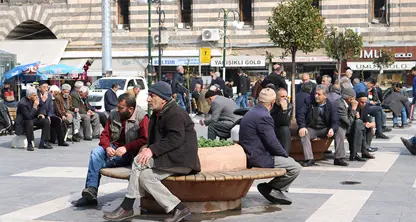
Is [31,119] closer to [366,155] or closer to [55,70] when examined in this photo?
[366,155]

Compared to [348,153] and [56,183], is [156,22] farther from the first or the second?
[56,183]

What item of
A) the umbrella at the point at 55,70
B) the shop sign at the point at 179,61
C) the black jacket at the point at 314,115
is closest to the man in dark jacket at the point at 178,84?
the umbrella at the point at 55,70

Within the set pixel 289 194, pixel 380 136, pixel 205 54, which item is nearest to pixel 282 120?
pixel 289 194

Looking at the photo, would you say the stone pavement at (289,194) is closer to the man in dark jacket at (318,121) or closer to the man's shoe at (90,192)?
the man's shoe at (90,192)

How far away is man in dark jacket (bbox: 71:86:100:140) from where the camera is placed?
61.6ft

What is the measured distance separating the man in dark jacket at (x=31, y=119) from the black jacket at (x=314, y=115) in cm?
622

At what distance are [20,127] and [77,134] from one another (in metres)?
2.26

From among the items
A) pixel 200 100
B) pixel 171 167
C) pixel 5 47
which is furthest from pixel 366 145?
pixel 5 47

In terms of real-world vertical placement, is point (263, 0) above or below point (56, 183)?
above

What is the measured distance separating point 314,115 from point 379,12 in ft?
89.1

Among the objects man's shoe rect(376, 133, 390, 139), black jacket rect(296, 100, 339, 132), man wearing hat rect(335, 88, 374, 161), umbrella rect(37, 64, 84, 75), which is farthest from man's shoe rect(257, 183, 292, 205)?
umbrella rect(37, 64, 84, 75)

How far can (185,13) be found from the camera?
41.7 metres

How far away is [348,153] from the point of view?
1520cm

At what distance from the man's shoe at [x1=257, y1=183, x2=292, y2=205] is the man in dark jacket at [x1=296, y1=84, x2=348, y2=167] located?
3.61 metres
